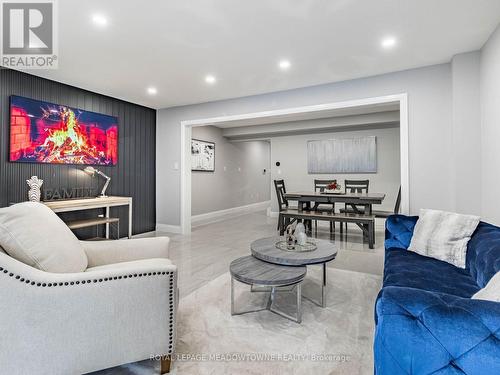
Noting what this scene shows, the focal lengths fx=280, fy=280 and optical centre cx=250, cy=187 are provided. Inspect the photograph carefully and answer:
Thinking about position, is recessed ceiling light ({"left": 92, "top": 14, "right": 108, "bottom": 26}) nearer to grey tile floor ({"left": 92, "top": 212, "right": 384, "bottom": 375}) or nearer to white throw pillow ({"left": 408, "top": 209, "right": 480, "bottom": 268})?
grey tile floor ({"left": 92, "top": 212, "right": 384, "bottom": 375})

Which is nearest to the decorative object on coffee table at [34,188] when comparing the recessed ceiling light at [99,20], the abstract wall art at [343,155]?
the recessed ceiling light at [99,20]

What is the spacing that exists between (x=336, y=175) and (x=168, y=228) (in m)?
4.23

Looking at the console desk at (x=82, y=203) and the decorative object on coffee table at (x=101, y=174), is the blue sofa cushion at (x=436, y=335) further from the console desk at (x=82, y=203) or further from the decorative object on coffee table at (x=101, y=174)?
the decorative object on coffee table at (x=101, y=174)

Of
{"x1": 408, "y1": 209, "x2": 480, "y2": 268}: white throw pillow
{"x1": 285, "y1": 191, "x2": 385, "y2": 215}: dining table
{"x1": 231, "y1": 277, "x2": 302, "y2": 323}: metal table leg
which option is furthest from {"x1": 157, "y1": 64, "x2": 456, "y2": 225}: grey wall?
{"x1": 231, "y1": 277, "x2": 302, "y2": 323}: metal table leg

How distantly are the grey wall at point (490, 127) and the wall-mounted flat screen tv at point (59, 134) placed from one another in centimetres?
507

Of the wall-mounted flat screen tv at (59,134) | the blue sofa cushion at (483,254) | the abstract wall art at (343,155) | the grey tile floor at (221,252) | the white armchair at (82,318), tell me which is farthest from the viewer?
the abstract wall art at (343,155)

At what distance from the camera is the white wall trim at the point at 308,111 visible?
3.60 m

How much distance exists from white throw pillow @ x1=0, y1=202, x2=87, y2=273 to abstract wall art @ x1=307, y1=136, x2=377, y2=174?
630 cm

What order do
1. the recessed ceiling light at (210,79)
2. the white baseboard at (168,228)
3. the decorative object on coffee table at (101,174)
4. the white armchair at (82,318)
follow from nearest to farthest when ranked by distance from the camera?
the white armchair at (82,318) → the recessed ceiling light at (210,79) → the decorative object on coffee table at (101,174) → the white baseboard at (168,228)

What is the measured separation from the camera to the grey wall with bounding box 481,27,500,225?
104 inches

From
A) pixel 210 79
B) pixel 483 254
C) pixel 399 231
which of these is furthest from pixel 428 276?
pixel 210 79

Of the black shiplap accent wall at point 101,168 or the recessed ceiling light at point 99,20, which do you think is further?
the black shiplap accent wall at point 101,168

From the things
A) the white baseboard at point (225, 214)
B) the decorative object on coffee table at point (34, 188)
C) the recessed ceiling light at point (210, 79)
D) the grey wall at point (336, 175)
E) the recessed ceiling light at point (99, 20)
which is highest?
the recessed ceiling light at point (210, 79)

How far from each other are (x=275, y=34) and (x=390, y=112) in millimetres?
4121
